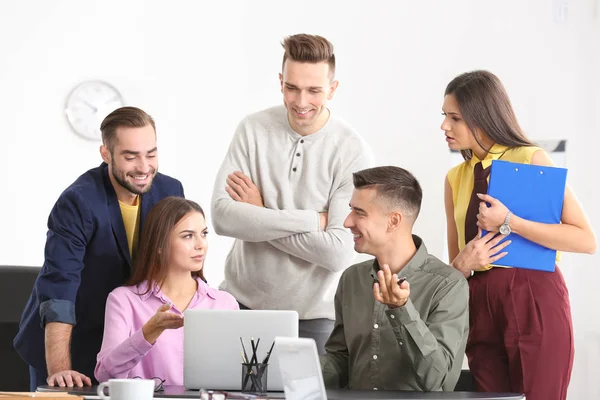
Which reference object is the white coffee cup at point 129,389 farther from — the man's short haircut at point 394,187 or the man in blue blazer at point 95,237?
the man's short haircut at point 394,187

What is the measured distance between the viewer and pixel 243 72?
5680 millimetres

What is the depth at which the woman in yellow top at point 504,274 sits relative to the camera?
2590mm

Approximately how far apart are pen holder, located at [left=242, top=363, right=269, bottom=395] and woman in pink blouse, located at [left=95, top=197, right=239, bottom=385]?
474mm

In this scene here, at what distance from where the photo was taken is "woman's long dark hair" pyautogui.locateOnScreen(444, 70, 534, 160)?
8.82 ft

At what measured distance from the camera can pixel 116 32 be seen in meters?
5.64

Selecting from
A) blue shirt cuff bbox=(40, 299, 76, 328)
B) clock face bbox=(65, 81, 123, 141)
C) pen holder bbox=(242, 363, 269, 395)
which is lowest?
pen holder bbox=(242, 363, 269, 395)

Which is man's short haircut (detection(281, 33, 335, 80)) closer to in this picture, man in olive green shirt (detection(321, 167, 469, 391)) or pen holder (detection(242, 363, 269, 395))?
man in olive green shirt (detection(321, 167, 469, 391))

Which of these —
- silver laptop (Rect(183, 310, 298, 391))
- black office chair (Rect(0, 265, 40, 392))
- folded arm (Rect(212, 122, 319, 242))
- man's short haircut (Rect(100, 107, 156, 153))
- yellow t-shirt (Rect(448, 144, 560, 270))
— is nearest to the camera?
silver laptop (Rect(183, 310, 298, 391))

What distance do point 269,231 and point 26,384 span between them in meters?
1.14

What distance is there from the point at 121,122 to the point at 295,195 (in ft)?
2.16

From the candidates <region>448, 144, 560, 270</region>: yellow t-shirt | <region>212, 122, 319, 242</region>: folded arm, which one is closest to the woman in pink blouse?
<region>212, 122, 319, 242</region>: folded arm

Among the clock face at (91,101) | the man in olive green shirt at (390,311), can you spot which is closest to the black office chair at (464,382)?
the man in olive green shirt at (390,311)

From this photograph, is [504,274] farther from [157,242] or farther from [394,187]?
[157,242]

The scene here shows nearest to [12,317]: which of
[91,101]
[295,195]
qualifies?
[295,195]
